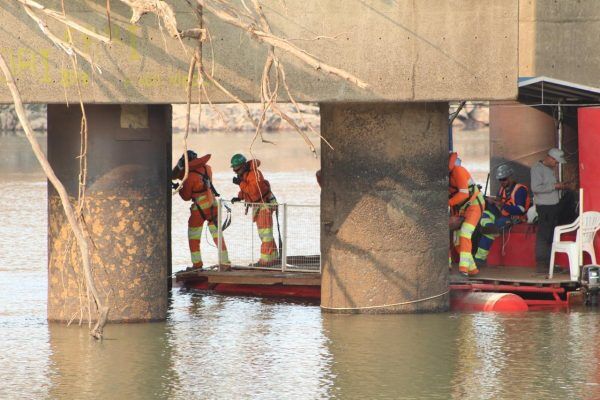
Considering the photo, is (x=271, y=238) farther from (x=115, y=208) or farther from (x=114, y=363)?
(x=114, y=363)

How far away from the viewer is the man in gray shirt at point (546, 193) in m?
16.6

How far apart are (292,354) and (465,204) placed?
4.17 metres

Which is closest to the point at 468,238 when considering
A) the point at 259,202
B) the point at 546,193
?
the point at 546,193

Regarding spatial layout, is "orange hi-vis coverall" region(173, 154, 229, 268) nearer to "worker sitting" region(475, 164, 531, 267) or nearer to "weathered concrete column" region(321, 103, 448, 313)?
"weathered concrete column" region(321, 103, 448, 313)

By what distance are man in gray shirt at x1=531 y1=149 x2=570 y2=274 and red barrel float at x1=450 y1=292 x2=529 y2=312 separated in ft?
5.76

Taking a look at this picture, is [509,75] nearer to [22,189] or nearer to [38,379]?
[38,379]

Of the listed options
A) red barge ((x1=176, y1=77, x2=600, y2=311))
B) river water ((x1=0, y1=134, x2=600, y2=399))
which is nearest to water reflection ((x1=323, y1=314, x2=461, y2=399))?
river water ((x1=0, y1=134, x2=600, y2=399))

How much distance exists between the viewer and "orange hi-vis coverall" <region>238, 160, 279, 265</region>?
16.5m

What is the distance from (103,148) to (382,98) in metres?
2.74

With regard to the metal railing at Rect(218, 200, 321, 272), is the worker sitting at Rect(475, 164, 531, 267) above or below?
above

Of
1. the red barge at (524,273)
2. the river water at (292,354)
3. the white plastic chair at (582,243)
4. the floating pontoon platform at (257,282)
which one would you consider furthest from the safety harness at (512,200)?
the floating pontoon platform at (257,282)

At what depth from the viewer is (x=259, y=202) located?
16.9 metres

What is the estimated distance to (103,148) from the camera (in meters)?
13.4

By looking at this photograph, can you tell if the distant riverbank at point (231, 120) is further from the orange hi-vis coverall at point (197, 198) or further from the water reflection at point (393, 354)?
the water reflection at point (393, 354)
